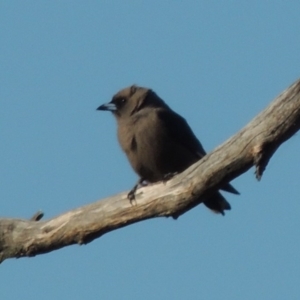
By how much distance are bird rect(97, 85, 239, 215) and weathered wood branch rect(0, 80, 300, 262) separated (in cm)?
141

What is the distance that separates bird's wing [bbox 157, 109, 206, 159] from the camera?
9.41 meters

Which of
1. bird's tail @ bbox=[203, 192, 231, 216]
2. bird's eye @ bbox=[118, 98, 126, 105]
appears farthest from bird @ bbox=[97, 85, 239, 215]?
bird's eye @ bbox=[118, 98, 126, 105]

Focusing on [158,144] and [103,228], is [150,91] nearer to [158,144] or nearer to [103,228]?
[158,144]

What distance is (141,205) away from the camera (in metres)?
7.20

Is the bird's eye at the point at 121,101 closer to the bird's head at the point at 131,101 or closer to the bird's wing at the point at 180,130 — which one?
the bird's head at the point at 131,101

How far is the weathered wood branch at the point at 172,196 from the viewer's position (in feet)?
20.2

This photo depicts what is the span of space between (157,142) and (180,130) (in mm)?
394

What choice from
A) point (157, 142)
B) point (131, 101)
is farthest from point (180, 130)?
point (131, 101)

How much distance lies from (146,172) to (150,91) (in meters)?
1.31

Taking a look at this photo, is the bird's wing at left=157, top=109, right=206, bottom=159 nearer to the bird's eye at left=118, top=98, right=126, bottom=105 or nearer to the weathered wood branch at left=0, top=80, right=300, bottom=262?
the bird's eye at left=118, top=98, right=126, bottom=105

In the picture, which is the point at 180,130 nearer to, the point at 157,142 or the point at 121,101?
the point at 157,142

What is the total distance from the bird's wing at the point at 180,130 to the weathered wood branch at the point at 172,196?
6.73 ft

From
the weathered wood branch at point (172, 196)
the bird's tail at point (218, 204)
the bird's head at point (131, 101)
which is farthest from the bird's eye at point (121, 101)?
the weathered wood branch at point (172, 196)

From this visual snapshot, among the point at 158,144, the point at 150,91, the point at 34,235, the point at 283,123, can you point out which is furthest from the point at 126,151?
the point at 283,123
